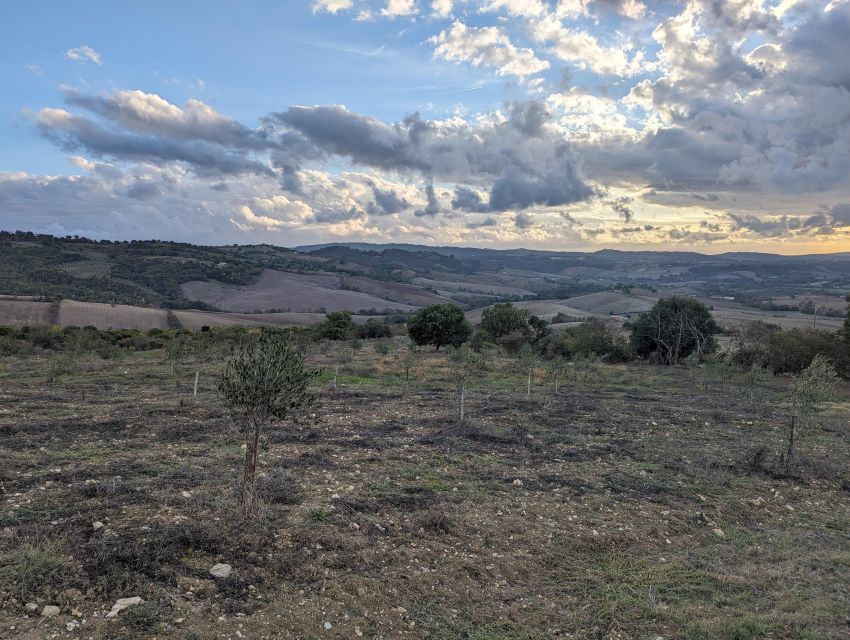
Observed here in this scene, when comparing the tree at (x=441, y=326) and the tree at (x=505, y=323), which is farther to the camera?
the tree at (x=505, y=323)

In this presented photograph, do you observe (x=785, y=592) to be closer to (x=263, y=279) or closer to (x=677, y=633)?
(x=677, y=633)

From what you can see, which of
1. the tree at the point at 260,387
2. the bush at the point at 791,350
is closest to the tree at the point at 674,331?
the bush at the point at 791,350

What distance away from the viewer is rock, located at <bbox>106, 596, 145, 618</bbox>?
685 cm

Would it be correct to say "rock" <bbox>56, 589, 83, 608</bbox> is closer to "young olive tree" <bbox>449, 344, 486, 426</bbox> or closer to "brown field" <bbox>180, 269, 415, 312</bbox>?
"young olive tree" <bbox>449, 344, 486, 426</bbox>

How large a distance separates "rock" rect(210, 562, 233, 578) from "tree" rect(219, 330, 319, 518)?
4.94ft

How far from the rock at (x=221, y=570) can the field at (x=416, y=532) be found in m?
0.10

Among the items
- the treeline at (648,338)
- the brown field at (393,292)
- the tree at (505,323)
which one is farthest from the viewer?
the brown field at (393,292)

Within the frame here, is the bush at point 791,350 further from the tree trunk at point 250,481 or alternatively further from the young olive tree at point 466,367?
the tree trunk at point 250,481

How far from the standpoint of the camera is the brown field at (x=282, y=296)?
120 meters

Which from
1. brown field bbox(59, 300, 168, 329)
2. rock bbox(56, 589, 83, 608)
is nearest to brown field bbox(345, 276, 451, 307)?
brown field bbox(59, 300, 168, 329)

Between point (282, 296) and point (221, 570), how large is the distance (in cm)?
12538

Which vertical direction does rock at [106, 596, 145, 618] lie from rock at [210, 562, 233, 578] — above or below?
above

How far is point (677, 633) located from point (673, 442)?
42.8ft

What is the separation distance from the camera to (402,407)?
2466 centimetres
